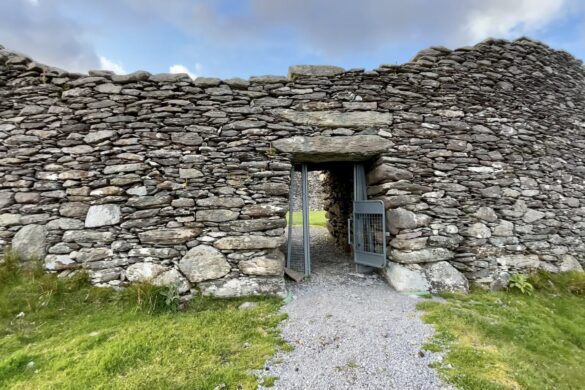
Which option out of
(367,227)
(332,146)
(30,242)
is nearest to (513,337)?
(367,227)

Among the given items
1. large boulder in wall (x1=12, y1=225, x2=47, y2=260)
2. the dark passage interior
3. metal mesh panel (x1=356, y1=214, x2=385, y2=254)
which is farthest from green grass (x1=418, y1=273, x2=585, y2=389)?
large boulder in wall (x1=12, y1=225, x2=47, y2=260)

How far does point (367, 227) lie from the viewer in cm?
626

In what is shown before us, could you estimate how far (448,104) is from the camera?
584 cm

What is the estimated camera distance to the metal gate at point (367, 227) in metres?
5.77

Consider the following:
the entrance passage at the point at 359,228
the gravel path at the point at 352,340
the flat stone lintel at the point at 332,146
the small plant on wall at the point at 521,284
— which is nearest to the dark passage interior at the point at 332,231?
the entrance passage at the point at 359,228

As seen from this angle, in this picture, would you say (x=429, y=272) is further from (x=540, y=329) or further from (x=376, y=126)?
(x=376, y=126)

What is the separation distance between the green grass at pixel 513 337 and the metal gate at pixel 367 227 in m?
1.41

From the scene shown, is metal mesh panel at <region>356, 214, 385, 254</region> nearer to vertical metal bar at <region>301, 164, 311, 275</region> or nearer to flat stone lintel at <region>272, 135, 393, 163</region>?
vertical metal bar at <region>301, 164, 311, 275</region>

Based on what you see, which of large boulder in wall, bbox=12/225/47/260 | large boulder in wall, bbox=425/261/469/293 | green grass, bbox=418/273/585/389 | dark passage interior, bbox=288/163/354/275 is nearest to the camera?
green grass, bbox=418/273/585/389

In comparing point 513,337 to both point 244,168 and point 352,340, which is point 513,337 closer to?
point 352,340

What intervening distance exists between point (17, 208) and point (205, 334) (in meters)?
3.85

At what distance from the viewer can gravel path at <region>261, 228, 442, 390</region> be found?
2835mm

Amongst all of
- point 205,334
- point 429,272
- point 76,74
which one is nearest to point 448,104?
point 429,272

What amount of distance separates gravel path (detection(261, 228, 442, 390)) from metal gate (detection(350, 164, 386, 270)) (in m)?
0.61
